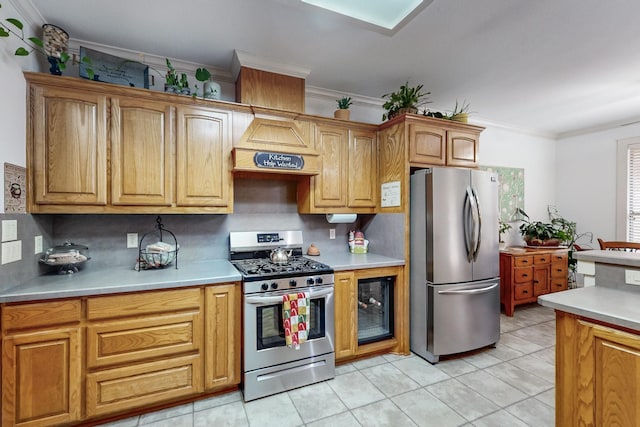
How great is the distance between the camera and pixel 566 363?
1.42 metres

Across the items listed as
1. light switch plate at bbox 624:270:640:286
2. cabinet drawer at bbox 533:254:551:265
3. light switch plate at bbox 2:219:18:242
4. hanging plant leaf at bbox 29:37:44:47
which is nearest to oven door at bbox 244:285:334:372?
light switch plate at bbox 2:219:18:242

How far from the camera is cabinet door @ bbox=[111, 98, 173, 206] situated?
211 centimetres

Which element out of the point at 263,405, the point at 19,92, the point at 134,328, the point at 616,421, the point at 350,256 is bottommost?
the point at 263,405

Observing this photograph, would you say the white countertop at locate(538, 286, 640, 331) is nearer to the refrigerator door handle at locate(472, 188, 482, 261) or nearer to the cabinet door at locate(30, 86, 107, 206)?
the refrigerator door handle at locate(472, 188, 482, 261)

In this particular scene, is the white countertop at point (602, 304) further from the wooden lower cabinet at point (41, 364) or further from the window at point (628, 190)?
the window at point (628, 190)

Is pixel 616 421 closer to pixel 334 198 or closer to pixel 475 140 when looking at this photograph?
pixel 334 198

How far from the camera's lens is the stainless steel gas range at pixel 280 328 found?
2.09 metres

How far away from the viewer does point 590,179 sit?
4.70 m

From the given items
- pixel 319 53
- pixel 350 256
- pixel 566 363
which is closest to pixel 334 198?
pixel 350 256

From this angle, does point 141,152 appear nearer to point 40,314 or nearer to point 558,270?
point 40,314

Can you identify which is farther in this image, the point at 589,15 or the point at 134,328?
the point at 589,15

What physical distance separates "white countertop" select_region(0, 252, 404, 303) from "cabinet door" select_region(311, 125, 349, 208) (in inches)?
25.0

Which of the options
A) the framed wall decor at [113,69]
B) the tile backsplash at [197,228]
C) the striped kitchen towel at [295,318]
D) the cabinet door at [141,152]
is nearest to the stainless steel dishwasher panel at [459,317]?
the tile backsplash at [197,228]

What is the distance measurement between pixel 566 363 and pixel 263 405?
1.82 m
